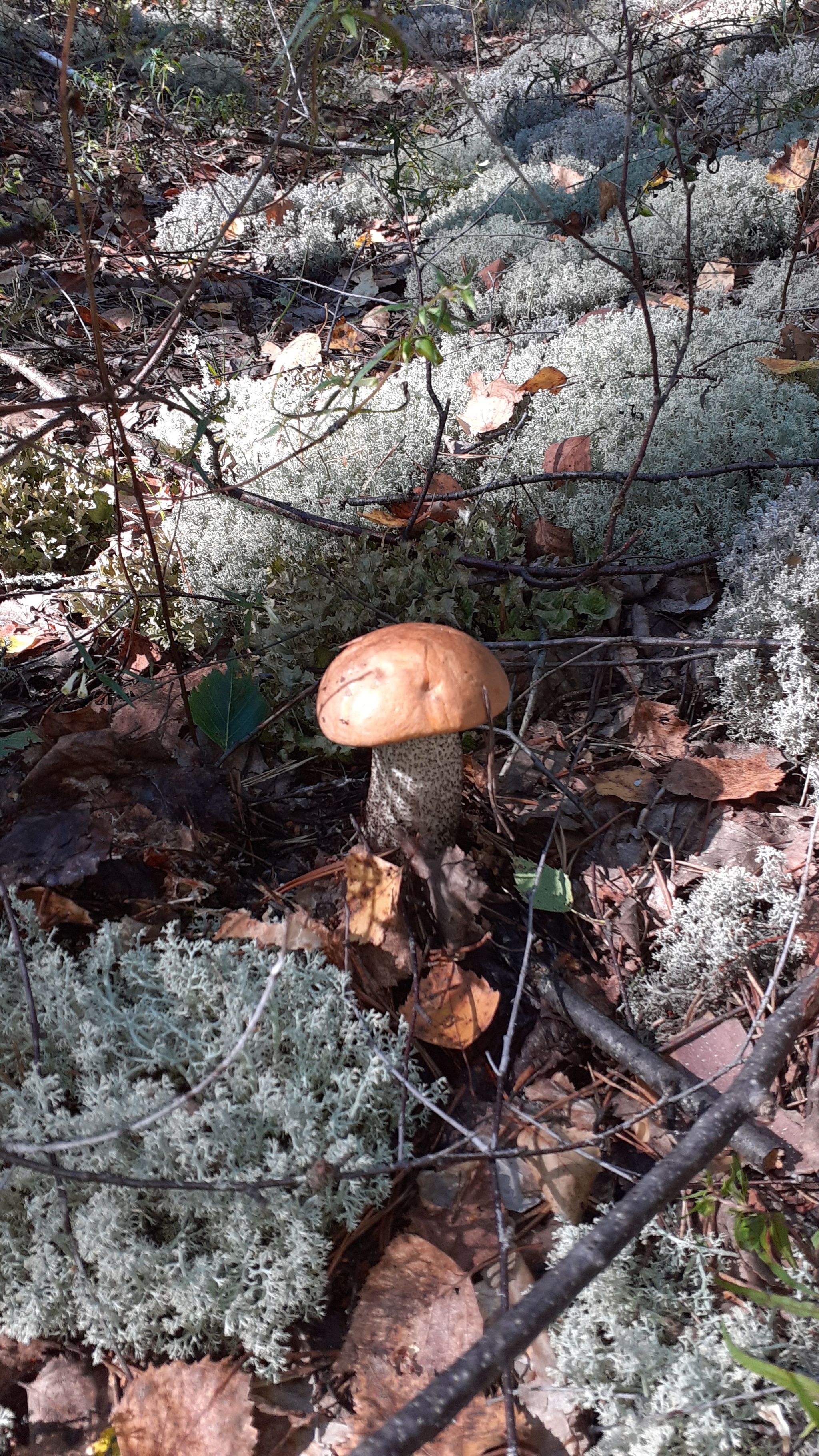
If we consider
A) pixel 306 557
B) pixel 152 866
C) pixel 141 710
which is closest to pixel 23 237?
pixel 306 557

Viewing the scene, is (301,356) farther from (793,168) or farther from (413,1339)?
(413,1339)

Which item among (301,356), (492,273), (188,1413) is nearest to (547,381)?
(301,356)

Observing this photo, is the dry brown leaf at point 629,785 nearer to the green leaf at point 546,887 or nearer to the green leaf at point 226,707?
the green leaf at point 546,887

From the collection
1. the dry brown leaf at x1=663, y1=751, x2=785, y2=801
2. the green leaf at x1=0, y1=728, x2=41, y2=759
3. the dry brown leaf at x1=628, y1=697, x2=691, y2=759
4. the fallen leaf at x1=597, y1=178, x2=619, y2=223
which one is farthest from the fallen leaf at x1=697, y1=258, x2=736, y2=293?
the green leaf at x1=0, y1=728, x2=41, y2=759

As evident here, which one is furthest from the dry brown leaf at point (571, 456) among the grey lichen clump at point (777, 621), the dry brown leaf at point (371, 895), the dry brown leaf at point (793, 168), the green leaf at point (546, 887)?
the dry brown leaf at point (793, 168)

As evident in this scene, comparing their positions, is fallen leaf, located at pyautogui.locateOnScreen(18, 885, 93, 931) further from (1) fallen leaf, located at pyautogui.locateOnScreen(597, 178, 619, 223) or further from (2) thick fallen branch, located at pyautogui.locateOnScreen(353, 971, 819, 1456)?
(1) fallen leaf, located at pyautogui.locateOnScreen(597, 178, 619, 223)
